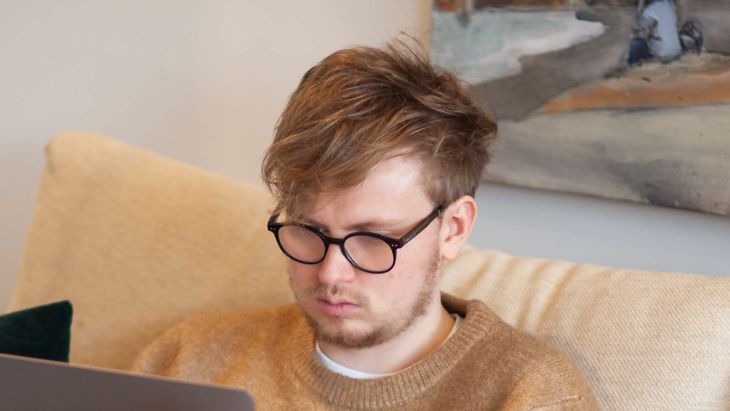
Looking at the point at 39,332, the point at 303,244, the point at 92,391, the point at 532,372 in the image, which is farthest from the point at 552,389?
the point at 39,332

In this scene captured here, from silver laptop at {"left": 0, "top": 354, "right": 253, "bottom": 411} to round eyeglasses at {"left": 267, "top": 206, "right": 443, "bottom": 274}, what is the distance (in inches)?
15.2

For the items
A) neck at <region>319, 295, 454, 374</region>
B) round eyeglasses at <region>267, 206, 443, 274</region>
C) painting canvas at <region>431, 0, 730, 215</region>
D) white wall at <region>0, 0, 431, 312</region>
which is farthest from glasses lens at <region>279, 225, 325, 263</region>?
white wall at <region>0, 0, 431, 312</region>

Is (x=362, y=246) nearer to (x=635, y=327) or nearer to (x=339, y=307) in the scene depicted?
(x=339, y=307)

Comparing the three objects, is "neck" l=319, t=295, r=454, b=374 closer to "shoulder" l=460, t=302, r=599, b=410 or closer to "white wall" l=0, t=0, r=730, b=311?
"shoulder" l=460, t=302, r=599, b=410

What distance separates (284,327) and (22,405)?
60 centimetres

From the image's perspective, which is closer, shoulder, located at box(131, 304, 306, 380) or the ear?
the ear

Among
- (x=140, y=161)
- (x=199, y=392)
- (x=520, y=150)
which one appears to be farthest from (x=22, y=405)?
(x=520, y=150)

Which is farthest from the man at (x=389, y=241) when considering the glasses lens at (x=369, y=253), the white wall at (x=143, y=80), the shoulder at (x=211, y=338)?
the white wall at (x=143, y=80)

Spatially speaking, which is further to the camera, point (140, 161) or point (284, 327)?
point (140, 161)

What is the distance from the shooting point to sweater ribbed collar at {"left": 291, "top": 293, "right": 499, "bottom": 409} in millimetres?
1299

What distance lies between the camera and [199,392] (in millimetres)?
876

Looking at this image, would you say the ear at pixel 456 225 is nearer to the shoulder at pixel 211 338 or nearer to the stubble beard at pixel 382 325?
the stubble beard at pixel 382 325

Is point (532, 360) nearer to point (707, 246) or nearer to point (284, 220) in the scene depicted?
point (284, 220)

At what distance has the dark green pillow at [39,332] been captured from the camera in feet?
4.92
